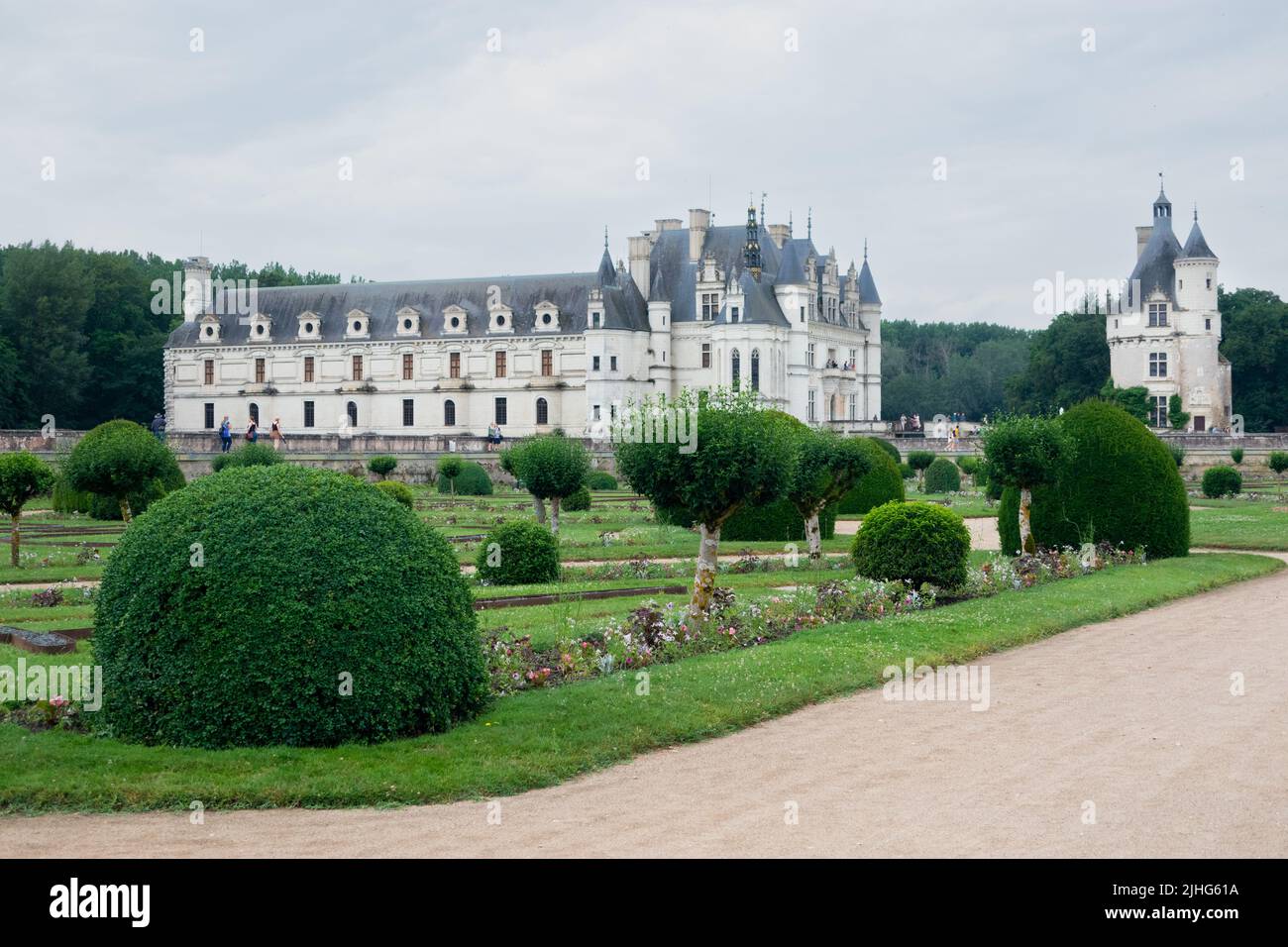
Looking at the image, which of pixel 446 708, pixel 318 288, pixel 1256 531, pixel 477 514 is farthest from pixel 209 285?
pixel 446 708

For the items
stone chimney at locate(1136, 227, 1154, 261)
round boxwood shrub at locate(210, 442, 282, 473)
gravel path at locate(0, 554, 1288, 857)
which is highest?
stone chimney at locate(1136, 227, 1154, 261)

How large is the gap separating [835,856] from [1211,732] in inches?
143

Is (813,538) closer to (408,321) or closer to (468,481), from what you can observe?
(468,481)

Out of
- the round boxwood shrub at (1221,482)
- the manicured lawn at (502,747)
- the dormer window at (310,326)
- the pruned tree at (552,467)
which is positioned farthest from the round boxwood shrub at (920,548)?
the dormer window at (310,326)

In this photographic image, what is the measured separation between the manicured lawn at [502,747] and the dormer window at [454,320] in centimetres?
5430

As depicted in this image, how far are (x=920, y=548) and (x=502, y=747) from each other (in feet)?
27.3

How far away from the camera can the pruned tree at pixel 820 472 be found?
65.4 feet

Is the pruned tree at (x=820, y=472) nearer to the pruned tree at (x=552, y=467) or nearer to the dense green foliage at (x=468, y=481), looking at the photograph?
the pruned tree at (x=552, y=467)

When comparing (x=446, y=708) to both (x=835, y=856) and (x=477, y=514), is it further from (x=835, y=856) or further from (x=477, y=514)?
(x=477, y=514)

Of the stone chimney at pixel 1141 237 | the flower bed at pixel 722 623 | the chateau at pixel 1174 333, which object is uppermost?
the stone chimney at pixel 1141 237

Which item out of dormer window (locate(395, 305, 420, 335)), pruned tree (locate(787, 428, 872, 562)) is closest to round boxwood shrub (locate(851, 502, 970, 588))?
pruned tree (locate(787, 428, 872, 562))

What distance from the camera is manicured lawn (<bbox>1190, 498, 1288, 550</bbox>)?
2264 cm

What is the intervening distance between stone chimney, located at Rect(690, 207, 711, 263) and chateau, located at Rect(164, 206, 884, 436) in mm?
83

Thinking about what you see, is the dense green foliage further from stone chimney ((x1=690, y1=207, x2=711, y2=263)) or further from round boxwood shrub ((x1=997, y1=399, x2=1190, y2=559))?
stone chimney ((x1=690, y1=207, x2=711, y2=263))
